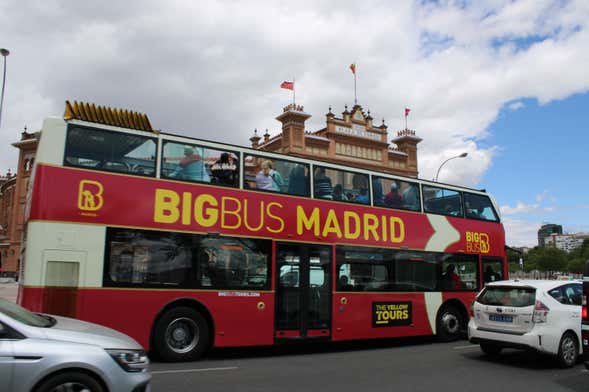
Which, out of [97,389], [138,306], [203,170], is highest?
[203,170]

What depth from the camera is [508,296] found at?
366 inches

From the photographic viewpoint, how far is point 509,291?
9.36m

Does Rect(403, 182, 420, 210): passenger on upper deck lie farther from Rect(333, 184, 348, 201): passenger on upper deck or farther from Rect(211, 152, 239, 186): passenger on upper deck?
Rect(211, 152, 239, 186): passenger on upper deck

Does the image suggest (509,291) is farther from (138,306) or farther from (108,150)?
(108,150)

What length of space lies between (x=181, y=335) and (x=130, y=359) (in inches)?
156

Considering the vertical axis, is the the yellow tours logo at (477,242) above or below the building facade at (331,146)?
below

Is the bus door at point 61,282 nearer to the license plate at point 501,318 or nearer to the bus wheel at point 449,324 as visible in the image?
the license plate at point 501,318

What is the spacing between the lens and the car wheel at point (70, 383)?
14.5 ft

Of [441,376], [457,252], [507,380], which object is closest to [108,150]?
[441,376]

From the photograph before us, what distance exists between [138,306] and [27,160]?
7876 cm

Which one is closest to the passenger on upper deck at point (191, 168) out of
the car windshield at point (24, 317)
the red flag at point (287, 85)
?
the car windshield at point (24, 317)

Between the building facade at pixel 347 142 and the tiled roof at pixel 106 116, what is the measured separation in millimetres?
46896

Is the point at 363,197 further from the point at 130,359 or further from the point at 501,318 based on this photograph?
the point at 130,359

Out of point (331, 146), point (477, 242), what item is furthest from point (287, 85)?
point (477, 242)
